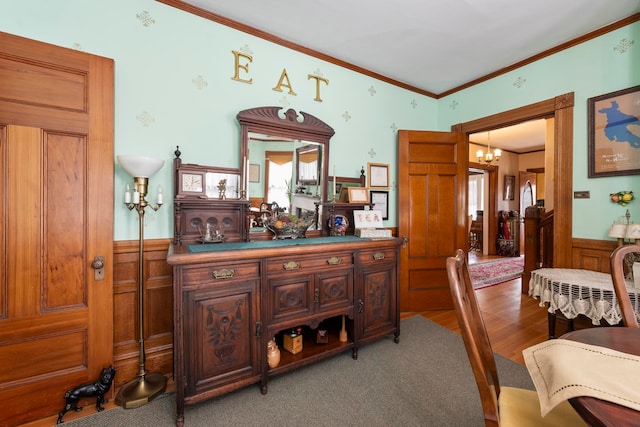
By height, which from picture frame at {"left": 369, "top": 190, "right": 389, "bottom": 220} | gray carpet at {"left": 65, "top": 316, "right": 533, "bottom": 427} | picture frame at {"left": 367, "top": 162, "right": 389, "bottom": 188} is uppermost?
picture frame at {"left": 367, "top": 162, "right": 389, "bottom": 188}

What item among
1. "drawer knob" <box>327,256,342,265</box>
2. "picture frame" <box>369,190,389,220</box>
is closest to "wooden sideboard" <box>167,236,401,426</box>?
"drawer knob" <box>327,256,342,265</box>

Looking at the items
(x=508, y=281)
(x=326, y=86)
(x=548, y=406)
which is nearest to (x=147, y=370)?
(x=548, y=406)

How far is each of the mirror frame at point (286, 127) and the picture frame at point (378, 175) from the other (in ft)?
2.19

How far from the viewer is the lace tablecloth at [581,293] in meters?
1.99

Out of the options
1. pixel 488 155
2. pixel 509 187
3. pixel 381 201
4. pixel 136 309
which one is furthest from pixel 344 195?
pixel 509 187

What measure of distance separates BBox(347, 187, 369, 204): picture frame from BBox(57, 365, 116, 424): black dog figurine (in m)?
2.23

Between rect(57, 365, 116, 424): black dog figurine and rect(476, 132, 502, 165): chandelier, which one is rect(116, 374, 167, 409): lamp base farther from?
rect(476, 132, 502, 165): chandelier

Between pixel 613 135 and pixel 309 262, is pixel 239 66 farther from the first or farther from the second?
pixel 613 135

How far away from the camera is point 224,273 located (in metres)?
1.67

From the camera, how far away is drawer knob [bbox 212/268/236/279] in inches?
64.9

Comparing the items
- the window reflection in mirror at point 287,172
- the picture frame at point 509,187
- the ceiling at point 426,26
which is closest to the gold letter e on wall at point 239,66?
the ceiling at point 426,26

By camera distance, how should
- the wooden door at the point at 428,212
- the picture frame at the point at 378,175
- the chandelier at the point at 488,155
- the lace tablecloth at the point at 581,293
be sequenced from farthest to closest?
1. the chandelier at the point at 488,155
2. the wooden door at the point at 428,212
3. the picture frame at the point at 378,175
4. the lace tablecloth at the point at 581,293

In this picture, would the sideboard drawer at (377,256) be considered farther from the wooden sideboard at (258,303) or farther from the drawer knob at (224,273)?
the drawer knob at (224,273)

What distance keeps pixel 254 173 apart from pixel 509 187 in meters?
7.56
